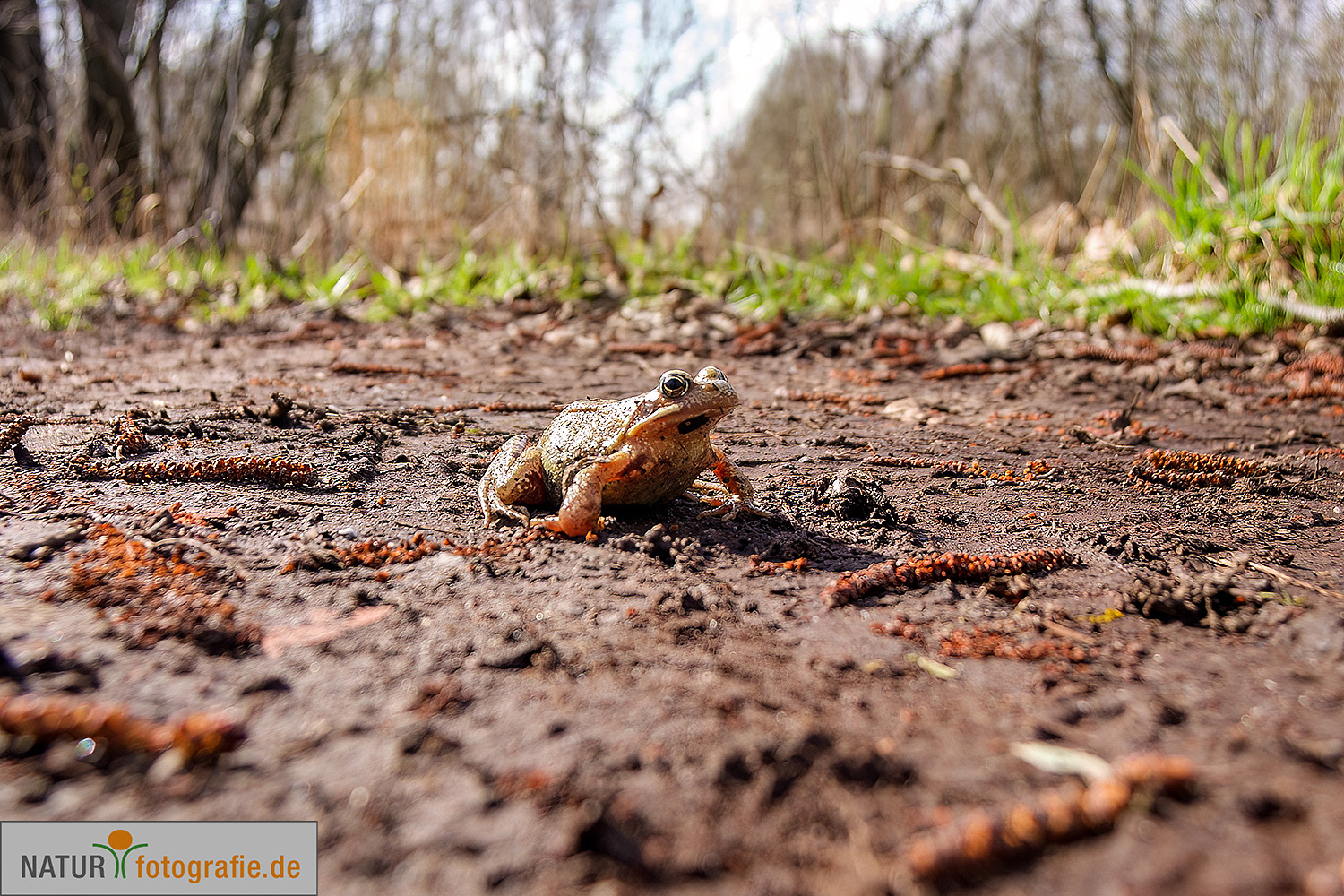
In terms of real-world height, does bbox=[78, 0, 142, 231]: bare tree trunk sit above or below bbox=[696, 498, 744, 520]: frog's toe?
above

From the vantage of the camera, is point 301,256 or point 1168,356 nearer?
point 1168,356

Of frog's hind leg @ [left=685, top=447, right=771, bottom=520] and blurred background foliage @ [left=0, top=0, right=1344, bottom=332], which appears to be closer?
frog's hind leg @ [left=685, top=447, right=771, bottom=520]

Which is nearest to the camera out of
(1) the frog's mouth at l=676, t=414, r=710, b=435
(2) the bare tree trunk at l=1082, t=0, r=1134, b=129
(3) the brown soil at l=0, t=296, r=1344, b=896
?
(3) the brown soil at l=0, t=296, r=1344, b=896

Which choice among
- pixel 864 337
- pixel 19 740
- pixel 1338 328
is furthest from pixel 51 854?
pixel 1338 328

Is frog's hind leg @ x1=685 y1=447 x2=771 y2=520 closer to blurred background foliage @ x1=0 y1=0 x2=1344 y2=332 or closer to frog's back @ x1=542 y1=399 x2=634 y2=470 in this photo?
frog's back @ x1=542 y1=399 x2=634 y2=470

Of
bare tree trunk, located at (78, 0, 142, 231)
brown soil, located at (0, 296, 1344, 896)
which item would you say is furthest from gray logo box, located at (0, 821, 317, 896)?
bare tree trunk, located at (78, 0, 142, 231)

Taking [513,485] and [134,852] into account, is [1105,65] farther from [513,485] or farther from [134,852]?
[134,852]

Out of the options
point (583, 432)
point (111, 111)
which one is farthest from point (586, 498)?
point (111, 111)

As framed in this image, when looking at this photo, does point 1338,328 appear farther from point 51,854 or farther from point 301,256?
point 301,256
